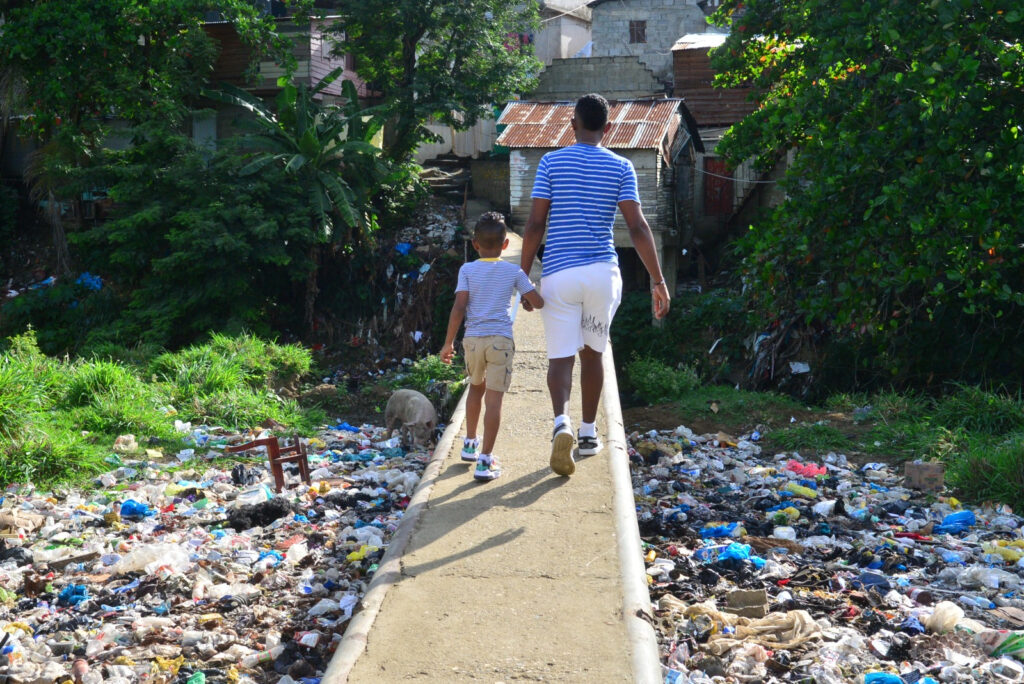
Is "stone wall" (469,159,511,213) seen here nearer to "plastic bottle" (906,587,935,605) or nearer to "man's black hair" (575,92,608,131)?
"man's black hair" (575,92,608,131)

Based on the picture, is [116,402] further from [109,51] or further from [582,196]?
[109,51]

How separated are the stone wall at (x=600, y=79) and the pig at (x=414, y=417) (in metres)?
16.5

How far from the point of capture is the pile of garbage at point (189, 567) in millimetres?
3861

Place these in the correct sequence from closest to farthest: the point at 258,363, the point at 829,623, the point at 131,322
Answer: the point at 829,623 → the point at 258,363 → the point at 131,322

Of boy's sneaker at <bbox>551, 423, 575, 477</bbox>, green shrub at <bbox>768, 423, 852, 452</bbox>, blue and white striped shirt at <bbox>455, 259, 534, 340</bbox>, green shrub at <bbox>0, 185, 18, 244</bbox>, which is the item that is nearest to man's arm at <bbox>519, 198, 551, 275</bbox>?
blue and white striped shirt at <bbox>455, 259, 534, 340</bbox>

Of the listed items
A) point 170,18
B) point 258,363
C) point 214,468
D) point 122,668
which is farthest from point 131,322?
point 122,668

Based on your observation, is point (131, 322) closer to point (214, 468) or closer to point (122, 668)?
point (214, 468)

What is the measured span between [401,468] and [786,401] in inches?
183

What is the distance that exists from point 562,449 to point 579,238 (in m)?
1.05

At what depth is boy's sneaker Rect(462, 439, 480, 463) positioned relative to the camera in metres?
5.03

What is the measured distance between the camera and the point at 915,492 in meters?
6.49

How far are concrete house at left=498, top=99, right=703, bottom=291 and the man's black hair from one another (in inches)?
414

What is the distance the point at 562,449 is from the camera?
14.9 feet

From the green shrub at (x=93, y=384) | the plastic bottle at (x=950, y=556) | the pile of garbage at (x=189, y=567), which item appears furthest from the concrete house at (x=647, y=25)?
the plastic bottle at (x=950, y=556)
